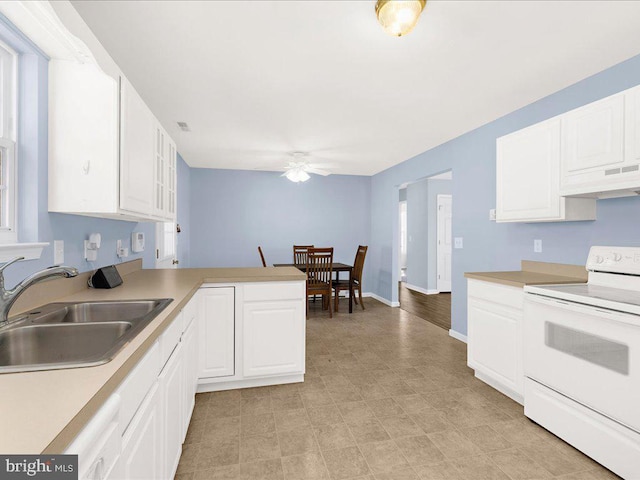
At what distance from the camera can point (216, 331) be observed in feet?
8.02

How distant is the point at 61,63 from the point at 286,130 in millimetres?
2363

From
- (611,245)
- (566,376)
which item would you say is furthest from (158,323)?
(611,245)

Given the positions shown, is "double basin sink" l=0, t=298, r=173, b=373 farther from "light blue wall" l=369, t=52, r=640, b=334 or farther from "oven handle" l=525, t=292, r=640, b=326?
"light blue wall" l=369, t=52, r=640, b=334

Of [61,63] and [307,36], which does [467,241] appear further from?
[61,63]

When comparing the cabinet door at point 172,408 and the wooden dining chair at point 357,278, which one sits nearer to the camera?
the cabinet door at point 172,408

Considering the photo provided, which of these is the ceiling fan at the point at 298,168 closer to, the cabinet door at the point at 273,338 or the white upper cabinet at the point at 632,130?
the cabinet door at the point at 273,338

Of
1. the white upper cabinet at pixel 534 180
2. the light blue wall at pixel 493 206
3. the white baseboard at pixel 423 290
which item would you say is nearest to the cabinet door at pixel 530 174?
the white upper cabinet at pixel 534 180

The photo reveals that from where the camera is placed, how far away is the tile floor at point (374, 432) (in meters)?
1.71

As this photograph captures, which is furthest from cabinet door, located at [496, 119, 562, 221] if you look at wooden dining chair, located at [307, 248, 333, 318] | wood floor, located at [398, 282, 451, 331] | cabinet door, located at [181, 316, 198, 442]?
cabinet door, located at [181, 316, 198, 442]

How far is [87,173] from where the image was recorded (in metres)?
1.62

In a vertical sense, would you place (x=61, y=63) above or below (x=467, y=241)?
above

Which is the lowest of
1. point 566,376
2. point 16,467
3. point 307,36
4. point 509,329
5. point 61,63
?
point 566,376

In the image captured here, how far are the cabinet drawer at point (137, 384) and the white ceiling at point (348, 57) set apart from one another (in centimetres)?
175

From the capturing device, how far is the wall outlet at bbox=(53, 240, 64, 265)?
1694 millimetres
